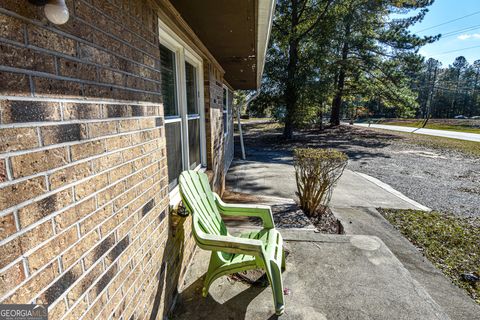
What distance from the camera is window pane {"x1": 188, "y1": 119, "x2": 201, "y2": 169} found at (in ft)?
10.2

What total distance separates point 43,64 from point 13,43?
0.10m

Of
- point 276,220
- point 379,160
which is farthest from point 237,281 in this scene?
point 379,160

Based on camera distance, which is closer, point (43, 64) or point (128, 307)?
point (43, 64)

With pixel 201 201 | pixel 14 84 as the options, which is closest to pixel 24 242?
pixel 14 84

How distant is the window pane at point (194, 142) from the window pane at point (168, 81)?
58 cm

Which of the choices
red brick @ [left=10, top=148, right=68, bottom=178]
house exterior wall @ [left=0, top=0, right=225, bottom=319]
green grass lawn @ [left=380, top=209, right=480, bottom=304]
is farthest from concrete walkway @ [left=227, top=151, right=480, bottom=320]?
red brick @ [left=10, top=148, right=68, bottom=178]

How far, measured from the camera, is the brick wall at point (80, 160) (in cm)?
69

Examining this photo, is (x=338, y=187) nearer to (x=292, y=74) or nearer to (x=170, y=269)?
(x=170, y=269)

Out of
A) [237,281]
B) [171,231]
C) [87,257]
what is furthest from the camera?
[237,281]

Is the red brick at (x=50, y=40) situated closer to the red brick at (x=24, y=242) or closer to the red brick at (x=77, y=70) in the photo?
the red brick at (x=77, y=70)

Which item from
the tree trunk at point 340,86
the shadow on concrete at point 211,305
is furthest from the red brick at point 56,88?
the tree trunk at point 340,86

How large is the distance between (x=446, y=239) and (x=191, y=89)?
4.29m

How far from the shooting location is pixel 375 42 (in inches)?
608

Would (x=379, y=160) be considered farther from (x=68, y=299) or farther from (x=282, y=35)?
(x=68, y=299)
